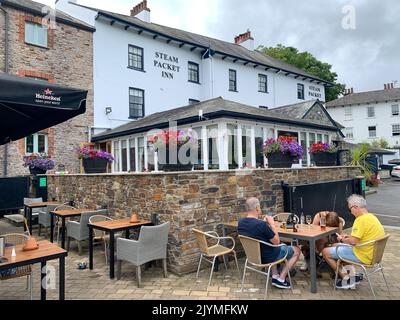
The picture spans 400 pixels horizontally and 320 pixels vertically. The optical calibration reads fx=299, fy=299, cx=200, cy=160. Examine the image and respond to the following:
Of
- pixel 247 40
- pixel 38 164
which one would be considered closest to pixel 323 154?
pixel 38 164

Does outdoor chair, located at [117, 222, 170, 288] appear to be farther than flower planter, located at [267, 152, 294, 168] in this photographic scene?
No

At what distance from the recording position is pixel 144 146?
13117mm

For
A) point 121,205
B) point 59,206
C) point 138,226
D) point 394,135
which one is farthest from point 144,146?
point 394,135

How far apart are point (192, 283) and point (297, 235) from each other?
1699 millimetres

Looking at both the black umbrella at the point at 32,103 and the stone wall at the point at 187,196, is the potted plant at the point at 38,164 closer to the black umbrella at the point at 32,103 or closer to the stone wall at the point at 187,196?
the stone wall at the point at 187,196

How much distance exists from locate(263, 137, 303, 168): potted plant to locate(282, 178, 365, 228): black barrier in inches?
23.5

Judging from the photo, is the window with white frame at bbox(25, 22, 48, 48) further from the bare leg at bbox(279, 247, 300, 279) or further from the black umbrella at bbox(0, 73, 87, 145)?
the bare leg at bbox(279, 247, 300, 279)

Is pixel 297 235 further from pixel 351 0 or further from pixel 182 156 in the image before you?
pixel 351 0

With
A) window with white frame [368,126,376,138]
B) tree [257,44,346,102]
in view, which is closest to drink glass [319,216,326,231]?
tree [257,44,346,102]

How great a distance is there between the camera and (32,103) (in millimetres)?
3350

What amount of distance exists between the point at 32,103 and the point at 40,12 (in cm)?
1339

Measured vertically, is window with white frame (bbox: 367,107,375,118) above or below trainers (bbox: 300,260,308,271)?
above

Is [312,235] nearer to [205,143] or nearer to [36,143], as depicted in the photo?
[205,143]

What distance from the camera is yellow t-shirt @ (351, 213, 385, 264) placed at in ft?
12.7
